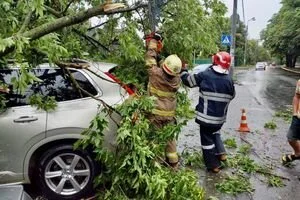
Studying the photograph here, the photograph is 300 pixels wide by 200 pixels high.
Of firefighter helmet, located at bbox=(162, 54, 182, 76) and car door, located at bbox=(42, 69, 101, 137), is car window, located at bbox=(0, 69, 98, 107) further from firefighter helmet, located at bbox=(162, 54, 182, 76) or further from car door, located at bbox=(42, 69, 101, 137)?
firefighter helmet, located at bbox=(162, 54, 182, 76)

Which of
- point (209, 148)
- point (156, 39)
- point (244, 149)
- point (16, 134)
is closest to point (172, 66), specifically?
point (156, 39)

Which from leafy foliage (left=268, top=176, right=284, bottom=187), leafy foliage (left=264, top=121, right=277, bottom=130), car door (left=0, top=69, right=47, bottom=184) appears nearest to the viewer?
car door (left=0, top=69, right=47, bottom=184)

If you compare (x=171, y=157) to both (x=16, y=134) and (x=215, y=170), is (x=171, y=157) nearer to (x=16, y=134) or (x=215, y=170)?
(x=215, y=170)

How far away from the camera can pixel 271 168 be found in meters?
5.83

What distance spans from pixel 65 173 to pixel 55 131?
531mm

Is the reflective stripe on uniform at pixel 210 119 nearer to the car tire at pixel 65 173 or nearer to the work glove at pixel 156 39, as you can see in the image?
the work glove at pixel 156 39

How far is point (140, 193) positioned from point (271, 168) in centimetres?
262

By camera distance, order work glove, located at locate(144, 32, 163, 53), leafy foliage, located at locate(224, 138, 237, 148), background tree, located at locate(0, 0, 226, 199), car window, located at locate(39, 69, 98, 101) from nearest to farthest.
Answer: background tree, located at locate(0, 0, 226, 199) < car window, located at locate(39, 69, 98, 101) < work glove, located at locate(144, 32, 163, 53) < leafy foliage, located at locate(224, 138, 237, 148)

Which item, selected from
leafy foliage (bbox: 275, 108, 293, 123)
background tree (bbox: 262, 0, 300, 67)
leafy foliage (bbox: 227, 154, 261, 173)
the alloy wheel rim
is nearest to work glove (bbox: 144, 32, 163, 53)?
the alloy wheel rim

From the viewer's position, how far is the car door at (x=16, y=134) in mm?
4344

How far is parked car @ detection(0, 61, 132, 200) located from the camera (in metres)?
4.37

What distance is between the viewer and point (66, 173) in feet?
14.8

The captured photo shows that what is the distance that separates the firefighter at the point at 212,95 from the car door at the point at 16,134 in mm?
2158

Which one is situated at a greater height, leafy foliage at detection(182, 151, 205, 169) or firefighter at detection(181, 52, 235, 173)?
firefighter at detection(181, 52, 235, 173)
